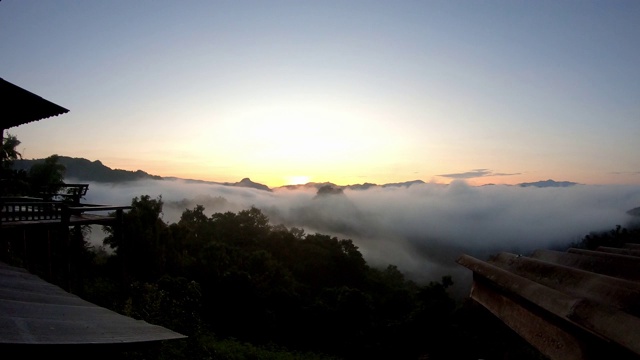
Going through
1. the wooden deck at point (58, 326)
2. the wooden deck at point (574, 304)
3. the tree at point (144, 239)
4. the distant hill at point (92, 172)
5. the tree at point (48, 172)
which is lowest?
the tree at point (144, 239)

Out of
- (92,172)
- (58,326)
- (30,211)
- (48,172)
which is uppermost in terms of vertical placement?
(92,172)

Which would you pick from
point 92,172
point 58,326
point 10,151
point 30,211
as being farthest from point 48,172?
point 92,172

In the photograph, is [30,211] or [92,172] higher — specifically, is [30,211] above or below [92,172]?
below

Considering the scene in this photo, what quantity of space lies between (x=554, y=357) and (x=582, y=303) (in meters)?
0.36

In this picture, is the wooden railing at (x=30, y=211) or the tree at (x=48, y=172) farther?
the tree at (x=48, y=172)

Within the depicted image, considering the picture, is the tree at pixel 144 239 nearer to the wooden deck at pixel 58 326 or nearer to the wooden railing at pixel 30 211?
the wooden railing at pixel 30 211

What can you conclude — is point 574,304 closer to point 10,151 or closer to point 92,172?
point 10,151

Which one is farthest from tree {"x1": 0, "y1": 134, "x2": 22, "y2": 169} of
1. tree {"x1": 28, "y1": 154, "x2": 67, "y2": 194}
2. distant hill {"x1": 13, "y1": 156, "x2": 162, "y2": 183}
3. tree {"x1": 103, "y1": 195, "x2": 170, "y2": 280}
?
distant hill {"x1": 13, "y1": 156, "x2": 162, "y2": 183}

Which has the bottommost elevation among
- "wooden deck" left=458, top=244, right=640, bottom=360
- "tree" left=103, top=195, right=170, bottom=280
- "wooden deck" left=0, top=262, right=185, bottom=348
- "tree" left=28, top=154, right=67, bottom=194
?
"tree" left=103, top=195, right=170, bottom=280

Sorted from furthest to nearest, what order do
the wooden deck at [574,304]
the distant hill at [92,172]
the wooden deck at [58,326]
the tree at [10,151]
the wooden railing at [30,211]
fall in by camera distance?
the distant hill at [92,172]
the tree at [10,151]
the wooden railing at [30,211]
the wooden deck at [58,326]
the wooden deck at [574,304]

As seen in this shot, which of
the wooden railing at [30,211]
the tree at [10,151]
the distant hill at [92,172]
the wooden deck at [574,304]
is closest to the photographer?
the wooden deck at [574,304]

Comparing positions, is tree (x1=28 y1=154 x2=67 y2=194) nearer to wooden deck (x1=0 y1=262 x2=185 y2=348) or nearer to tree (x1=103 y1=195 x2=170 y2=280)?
tree (x1=103 y1=195 x2=170 y2=280)

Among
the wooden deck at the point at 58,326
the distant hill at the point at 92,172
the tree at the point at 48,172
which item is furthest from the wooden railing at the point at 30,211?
the distant hill at the point at 92,172

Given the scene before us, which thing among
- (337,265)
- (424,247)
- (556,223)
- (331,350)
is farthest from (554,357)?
(556,223)
